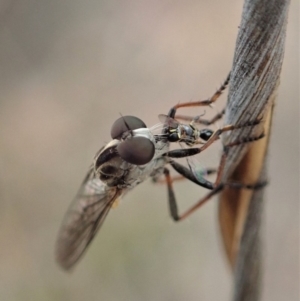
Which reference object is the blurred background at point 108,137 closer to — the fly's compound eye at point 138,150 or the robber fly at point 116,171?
the robber fly at point 116,171

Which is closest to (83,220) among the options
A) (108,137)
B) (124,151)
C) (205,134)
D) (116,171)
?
(116,171)

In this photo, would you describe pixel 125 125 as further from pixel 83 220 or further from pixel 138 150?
pixel 83 220

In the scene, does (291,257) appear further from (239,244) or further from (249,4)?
(249,4)

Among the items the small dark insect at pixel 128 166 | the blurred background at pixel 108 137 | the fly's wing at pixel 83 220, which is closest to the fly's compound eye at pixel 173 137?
the small dark insect at pixel 128 166

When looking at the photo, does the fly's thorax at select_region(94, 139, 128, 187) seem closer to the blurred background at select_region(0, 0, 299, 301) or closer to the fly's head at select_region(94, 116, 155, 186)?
the fly's head at select_region(94, 116, 155, 186)

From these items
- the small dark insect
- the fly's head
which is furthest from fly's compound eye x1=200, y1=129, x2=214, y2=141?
the fly's head

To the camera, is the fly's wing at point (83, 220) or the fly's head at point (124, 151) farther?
the fly's wing at point (83, 220)
